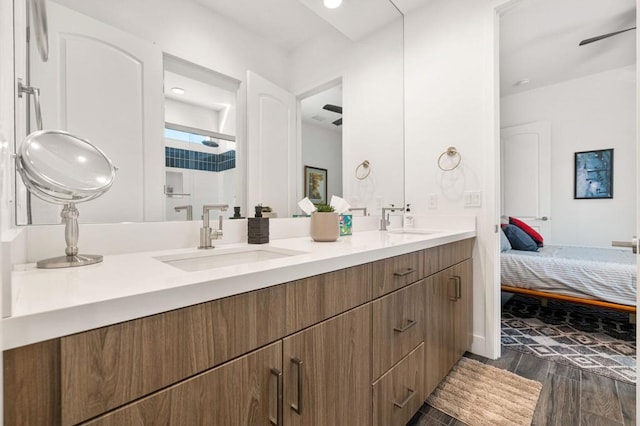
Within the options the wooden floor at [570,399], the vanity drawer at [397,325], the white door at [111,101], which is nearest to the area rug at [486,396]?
the wooden floor at [570,399]

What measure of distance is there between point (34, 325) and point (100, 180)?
498 millimetres

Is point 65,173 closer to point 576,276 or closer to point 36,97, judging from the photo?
point 36,97

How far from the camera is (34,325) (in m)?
0.41

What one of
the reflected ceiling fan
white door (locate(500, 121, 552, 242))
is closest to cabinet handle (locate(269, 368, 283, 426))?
the reflected ceiling fan

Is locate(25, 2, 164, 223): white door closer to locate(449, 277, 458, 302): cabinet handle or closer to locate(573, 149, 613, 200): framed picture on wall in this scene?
locate(449, 277, 458, 302): cabinet handle

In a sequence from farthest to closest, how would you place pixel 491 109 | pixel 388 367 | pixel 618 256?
pixel 618 256
pixel 491 109
pixel 388 367

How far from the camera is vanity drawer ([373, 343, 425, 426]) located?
3.44 feet

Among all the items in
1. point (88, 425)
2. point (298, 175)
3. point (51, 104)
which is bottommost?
point (88, 425)

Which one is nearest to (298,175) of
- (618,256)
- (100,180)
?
(100,180)

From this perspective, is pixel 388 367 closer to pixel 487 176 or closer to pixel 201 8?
pixel 487 176

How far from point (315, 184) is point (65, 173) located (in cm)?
116

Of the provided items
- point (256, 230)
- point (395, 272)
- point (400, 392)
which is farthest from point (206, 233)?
point (400, 392)

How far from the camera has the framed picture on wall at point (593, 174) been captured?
3.47 metres

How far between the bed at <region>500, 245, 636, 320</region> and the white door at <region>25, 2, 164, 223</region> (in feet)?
9.43
